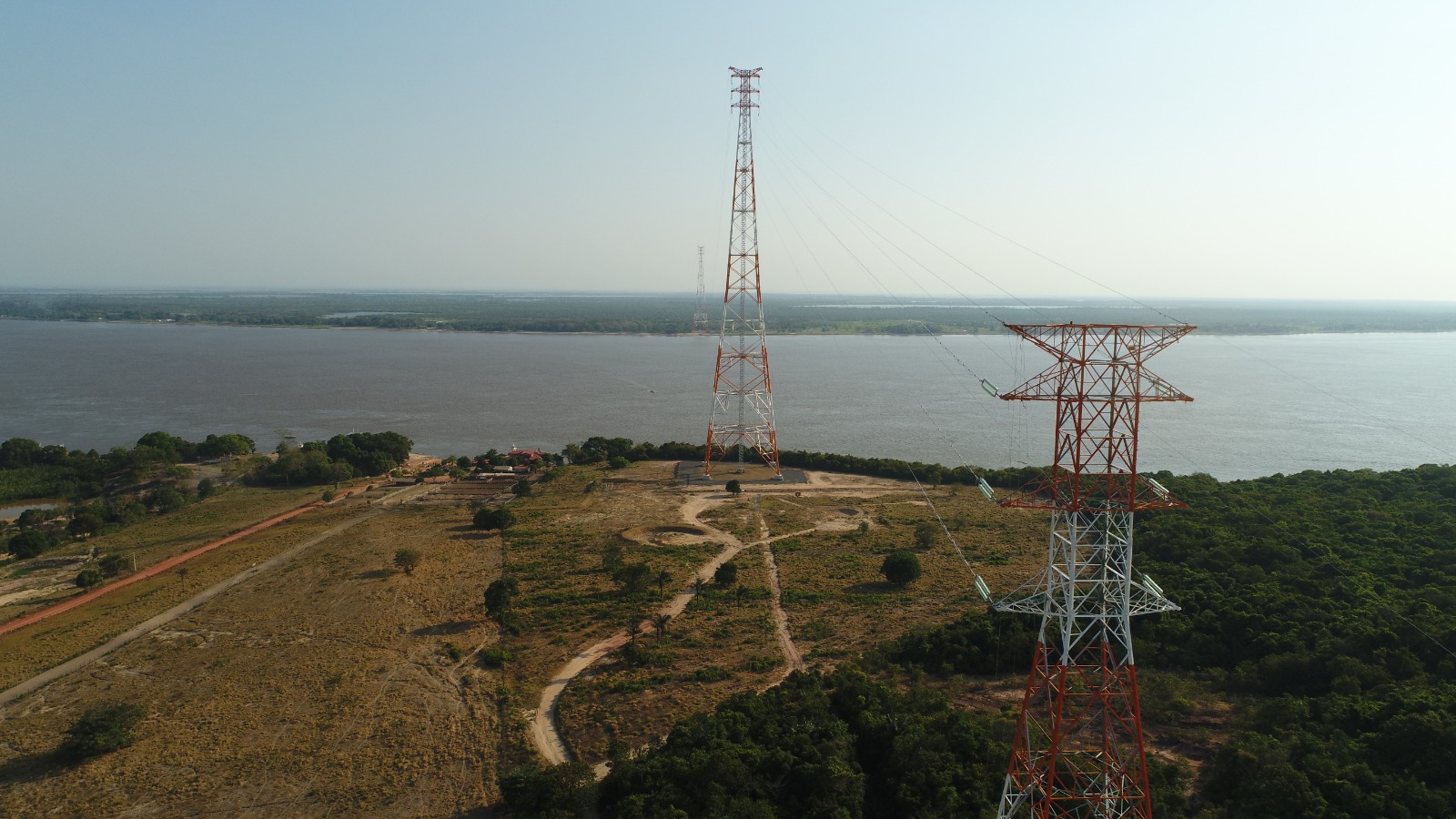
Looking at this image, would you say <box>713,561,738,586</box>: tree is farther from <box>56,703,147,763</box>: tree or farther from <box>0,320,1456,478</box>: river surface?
<box>56,703,147,763</box>: tree

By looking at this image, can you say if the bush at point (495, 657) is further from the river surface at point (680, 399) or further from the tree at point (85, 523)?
the tree at point (85, 523)

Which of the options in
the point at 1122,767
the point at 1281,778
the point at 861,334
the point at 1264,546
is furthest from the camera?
the point at 861,334

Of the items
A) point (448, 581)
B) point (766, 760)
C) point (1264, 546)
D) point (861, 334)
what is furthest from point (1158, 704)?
point (861, 334)

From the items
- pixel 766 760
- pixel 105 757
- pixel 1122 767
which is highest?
pixel 1122 767

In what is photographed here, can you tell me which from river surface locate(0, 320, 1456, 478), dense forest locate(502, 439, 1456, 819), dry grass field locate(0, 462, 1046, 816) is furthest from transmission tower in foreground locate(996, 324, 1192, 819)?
river surface locate(0, 320, 1456, 478)

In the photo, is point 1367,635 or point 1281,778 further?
point 1367,635

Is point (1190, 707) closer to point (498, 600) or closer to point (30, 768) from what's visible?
point (498, 600)

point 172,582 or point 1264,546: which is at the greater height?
point 1264,546

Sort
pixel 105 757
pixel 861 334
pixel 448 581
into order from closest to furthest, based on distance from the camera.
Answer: pixel 105 757
pixel 448 581
pixel 861 334

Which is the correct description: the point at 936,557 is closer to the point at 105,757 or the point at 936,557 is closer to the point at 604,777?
the point at 604,777
